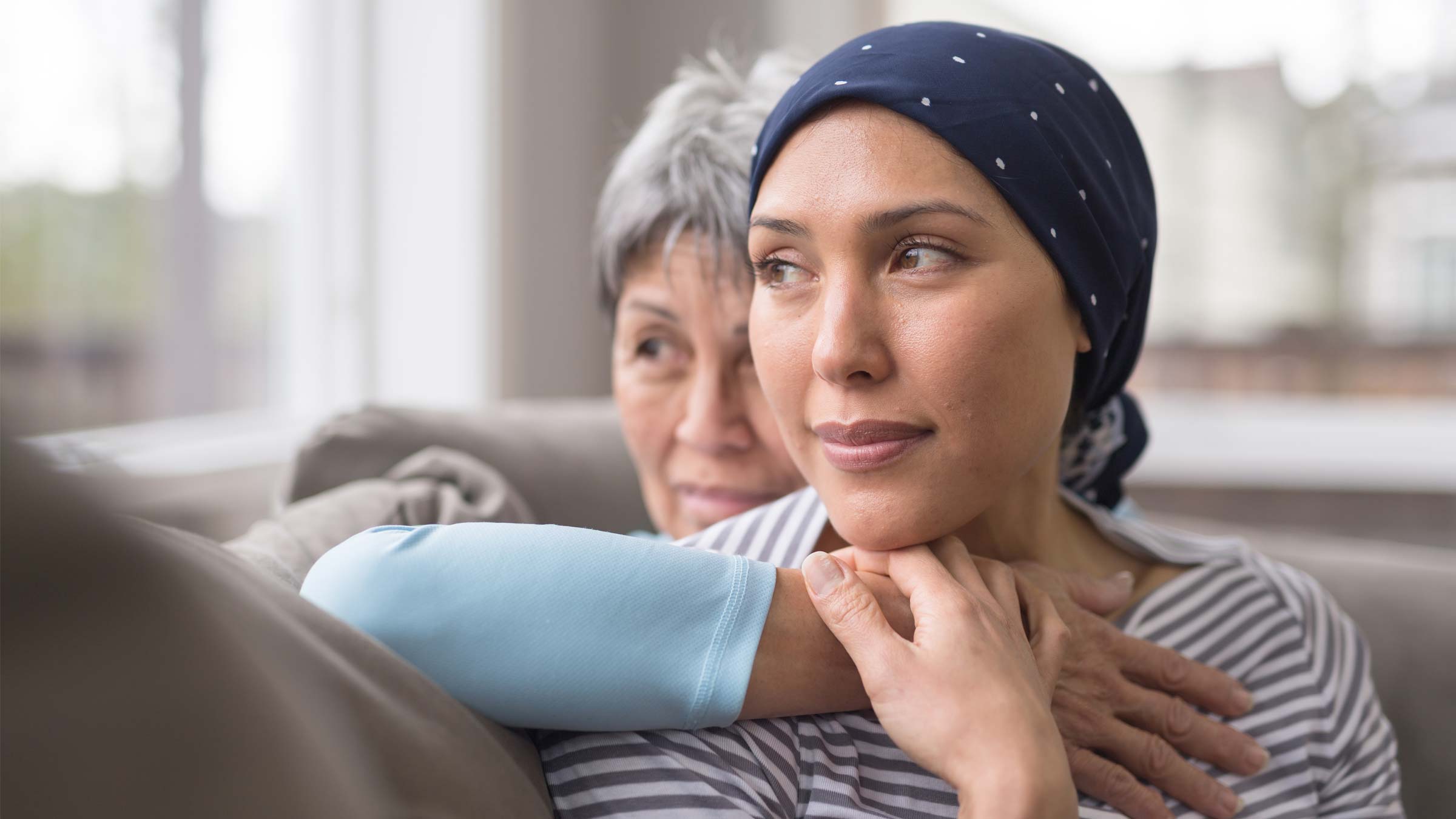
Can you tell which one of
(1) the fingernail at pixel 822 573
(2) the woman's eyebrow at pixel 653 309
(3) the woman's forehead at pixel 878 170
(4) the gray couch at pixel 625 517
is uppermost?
(3) the woman's forehead at pixel 878 170

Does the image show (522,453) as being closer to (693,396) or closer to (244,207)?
(693,396)

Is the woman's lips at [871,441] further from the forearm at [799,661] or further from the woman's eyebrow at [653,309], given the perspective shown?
the woman's eyebrow at [653,309]

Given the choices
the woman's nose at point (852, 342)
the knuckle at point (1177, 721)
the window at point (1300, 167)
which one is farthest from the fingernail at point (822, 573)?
the window at point (1300, 167)

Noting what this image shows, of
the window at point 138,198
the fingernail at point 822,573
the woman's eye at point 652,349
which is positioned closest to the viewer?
the fingernail at point 822,573

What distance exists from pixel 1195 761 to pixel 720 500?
534mm

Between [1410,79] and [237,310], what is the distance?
10.0 ft

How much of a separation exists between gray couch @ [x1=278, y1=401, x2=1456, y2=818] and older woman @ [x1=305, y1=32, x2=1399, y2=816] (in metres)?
0.45

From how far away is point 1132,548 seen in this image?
106 cm

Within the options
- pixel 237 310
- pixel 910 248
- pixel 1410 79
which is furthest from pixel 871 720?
pixel 1410 79

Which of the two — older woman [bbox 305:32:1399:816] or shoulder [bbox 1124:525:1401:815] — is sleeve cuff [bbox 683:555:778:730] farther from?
shoulder [bbox 1124:525:1401:815]

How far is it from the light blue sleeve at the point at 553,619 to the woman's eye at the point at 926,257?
0.85ft

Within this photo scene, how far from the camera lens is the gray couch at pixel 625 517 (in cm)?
128

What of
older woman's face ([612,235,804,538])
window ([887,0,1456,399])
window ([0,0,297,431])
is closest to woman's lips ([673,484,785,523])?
older woman's face ([612,235,804,538])

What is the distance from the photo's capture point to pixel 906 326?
759 mm
